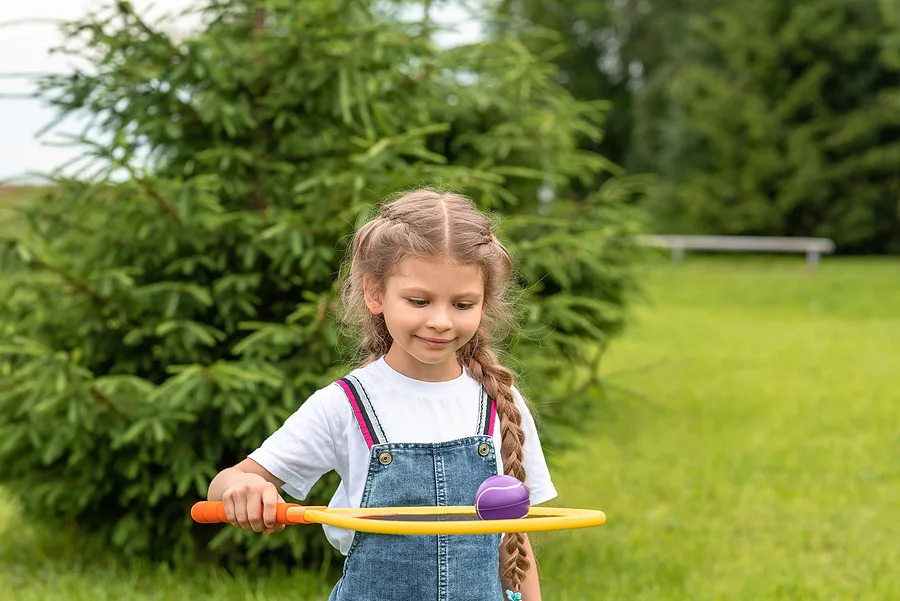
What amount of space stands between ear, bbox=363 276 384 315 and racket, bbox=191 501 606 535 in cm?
44

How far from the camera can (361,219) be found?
13.2 feet

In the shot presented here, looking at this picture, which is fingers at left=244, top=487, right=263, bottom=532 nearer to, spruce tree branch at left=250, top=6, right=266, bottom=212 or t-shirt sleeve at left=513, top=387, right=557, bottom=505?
t-shirt sleeve at left=513, top=387, right=557, bottom=505

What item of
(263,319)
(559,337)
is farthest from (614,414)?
(263,319)

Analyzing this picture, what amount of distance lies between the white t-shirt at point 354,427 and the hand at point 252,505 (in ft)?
0.55

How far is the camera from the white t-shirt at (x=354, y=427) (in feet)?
7.33

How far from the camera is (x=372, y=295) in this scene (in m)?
2.32

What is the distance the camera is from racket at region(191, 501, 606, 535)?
187cm

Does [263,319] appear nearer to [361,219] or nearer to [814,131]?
[361,219]

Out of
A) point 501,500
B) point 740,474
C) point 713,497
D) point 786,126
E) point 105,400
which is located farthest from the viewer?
point 786,126

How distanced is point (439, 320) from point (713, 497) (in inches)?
186

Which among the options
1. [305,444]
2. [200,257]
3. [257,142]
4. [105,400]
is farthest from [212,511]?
[257,142]

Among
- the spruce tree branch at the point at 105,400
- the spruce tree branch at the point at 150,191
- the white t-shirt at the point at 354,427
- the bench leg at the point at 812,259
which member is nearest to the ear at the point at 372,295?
the white t-shirt at the point at 354,427

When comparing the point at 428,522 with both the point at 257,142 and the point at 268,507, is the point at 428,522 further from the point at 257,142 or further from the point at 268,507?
the point at 257,142

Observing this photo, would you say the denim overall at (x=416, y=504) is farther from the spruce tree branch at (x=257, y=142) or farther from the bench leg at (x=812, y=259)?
the bench leg at (x=812, y=259)
